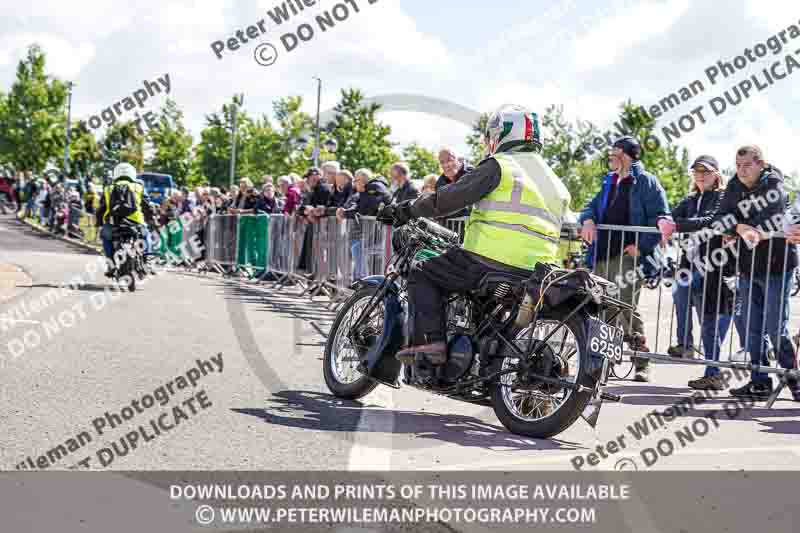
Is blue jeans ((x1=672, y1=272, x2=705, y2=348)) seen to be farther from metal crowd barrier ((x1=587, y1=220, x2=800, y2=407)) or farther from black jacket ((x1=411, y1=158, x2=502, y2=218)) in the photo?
black jacket ((x1=411, y1=158, x2=502, y2=218))

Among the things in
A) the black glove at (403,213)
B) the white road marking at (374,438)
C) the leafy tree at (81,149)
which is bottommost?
the white road marking at (374,438)

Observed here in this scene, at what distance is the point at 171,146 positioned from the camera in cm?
7744

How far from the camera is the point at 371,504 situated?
3.94 m

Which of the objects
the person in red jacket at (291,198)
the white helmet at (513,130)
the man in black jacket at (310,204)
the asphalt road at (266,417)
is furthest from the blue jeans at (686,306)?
the person in red jacket at (291,198)

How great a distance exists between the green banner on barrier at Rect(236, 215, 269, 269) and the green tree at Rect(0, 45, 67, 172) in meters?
44.4

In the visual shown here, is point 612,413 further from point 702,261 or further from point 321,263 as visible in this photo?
point 321,263

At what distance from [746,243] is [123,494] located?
5.29 m

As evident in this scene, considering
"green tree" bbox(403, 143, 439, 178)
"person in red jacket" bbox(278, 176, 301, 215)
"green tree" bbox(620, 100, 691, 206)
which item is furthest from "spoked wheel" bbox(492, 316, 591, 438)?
"green tree" bbox(403, 143, 439, 178)

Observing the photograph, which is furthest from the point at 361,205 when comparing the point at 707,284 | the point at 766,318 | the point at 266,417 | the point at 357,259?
the point at 266,417

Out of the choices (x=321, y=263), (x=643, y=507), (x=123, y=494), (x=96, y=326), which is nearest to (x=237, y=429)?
(x=123, y=494)

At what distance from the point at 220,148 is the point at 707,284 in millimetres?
75319

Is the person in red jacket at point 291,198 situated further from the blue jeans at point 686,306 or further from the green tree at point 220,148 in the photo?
the green tree at point 220,148

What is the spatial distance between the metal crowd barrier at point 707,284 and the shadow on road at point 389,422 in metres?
2.15

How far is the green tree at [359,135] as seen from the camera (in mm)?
74250
